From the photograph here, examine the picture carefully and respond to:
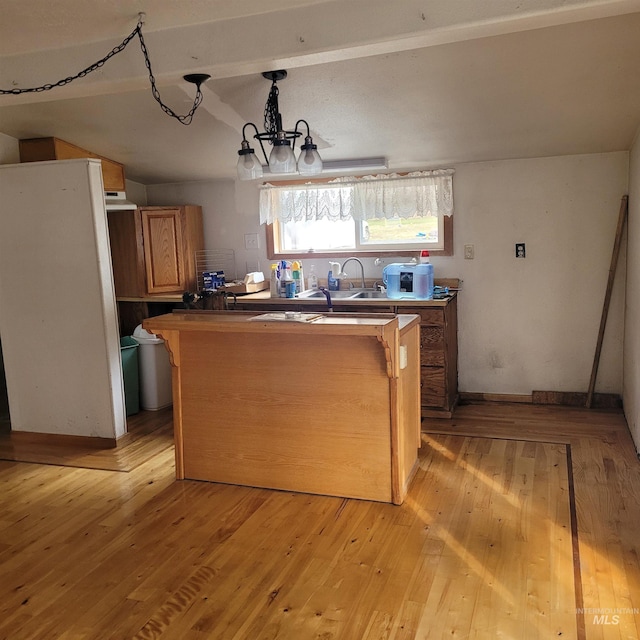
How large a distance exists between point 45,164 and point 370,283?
2.41m

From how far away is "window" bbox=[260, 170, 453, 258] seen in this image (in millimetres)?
4562

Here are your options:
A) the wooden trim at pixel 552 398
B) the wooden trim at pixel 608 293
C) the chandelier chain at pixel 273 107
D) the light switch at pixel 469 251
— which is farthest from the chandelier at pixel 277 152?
the wooden trim at pixel 552 398

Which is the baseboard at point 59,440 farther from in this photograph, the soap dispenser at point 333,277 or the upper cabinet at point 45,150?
the soap dispenser at point 333,277

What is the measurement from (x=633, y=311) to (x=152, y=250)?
3422mm

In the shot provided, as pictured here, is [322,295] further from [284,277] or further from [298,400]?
[298,400]

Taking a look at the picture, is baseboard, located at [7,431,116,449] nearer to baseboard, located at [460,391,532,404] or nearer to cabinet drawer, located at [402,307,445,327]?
cabinet drawer, located at [402,307,445,327]

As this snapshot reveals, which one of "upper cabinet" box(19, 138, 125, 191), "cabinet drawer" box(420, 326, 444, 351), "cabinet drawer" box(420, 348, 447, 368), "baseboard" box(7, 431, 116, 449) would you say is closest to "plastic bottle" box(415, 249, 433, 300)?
"cabinet drawer" box(420, 326, 444, 351)

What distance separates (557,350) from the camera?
4422mm

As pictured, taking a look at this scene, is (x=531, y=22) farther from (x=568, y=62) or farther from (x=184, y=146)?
(x=184, y=146)

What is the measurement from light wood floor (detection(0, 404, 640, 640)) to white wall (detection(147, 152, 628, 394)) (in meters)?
0.98

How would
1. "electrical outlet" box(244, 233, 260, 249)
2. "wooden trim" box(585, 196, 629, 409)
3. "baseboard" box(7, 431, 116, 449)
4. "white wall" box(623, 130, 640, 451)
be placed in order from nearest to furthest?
"white wall" box(623, 130, 640, 451) < "baseboard" box(7, 431, 116, 449) < "wooden trim" box(585, 196, 629, 409) < "electrical outlet" box(244, 233, 260, 249)

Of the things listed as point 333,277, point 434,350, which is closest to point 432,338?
point 434,350

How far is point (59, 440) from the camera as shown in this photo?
3982mm

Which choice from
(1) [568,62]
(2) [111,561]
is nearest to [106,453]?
(2) [111,561]
